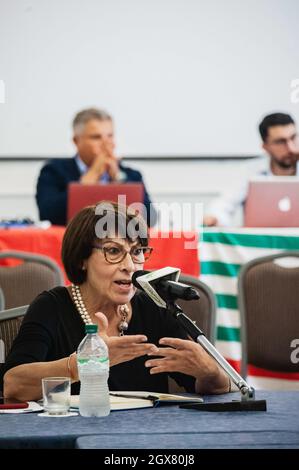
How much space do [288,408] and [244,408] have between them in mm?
94

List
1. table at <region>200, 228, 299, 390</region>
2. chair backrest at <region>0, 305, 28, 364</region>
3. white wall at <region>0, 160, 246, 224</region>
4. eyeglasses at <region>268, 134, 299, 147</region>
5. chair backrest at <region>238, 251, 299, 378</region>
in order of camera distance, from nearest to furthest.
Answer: chair backrest at <region>0, 305, 28, 364</region> → chair backrest at <region>238, 251, 299, 378</region> → table at <region>200, 228, 299, 390</region> → eyeglasses at <region>268, 134, 299, 147</region> → white wall at <region>0, 160, 246, 224</region>

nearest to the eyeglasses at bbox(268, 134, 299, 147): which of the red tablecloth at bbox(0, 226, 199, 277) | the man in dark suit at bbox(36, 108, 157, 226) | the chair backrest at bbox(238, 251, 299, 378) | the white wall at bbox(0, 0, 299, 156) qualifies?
the white wall at bbox(0, 0, 299, 156)

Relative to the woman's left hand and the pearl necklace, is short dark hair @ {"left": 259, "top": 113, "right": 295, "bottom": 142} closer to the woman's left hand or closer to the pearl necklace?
the pearl necklace

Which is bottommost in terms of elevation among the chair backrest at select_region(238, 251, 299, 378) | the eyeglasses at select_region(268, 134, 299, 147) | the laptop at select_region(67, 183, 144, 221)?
the chair backrest at select_region(238, 251, 299, 378)

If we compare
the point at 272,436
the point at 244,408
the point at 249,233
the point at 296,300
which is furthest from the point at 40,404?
the point at 249,233

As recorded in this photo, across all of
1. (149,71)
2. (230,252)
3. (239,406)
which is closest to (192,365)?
(239,406)

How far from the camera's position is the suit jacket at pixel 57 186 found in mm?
4531

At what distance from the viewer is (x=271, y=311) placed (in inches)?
125

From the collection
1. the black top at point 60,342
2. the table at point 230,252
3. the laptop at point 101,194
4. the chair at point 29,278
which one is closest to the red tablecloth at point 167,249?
the table at point 230,252

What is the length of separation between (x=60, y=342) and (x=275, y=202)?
85.1 inches

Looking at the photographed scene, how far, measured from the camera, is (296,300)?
125 inches

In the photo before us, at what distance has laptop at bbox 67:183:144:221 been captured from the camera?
402cm

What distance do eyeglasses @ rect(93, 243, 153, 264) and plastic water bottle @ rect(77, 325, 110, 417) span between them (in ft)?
0.93

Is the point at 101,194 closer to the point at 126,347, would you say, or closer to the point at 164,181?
the point at 164,181
